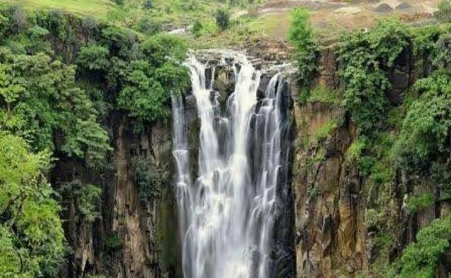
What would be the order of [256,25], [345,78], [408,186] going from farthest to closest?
[256,25]
[345,78]
[408,186]

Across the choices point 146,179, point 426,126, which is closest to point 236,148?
point 146,179

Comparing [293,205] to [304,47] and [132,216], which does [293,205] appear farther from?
[132,216]

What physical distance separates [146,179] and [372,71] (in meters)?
12.0

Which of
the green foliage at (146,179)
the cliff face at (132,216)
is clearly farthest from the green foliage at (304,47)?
the green foliage at (146,179)

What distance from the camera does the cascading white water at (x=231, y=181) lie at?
31188 mm

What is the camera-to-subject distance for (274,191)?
102 feet

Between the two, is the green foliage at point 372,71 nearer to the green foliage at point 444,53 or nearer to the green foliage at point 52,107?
the green foliage at point 444,53

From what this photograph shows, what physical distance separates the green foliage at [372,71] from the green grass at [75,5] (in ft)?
46.6

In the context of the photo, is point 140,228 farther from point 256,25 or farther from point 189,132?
point 256,25

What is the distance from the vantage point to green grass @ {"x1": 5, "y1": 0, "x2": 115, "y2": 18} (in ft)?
103

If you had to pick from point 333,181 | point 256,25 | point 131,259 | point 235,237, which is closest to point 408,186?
point 333,181

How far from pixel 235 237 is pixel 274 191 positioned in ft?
10.1

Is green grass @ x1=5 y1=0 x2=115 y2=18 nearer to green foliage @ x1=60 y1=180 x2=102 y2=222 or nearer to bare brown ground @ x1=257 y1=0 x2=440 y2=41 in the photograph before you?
green foliage @ x1=60 y1=180 x2=102 y2=222

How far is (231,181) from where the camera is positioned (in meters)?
31.9
